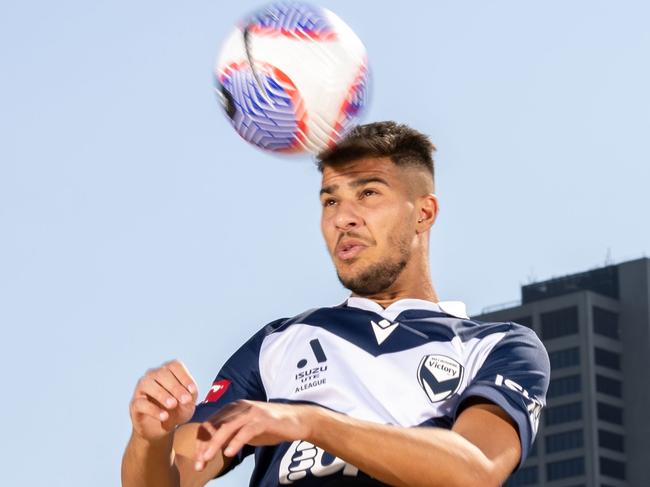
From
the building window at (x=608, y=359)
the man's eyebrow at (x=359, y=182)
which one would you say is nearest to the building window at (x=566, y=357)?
the building window at (x=608, y=359)

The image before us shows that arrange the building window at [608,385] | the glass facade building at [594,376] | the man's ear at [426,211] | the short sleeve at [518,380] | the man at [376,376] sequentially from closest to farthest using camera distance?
the man at [376,376] → the short sleeve at [518,380] → the man's ear at [426,211] → the glass facade building at [594,376] → the building window at [608,385]

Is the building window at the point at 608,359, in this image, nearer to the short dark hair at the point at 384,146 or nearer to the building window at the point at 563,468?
the building window at the point at 563,468

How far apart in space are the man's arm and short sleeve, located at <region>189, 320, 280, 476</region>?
1.17 metres

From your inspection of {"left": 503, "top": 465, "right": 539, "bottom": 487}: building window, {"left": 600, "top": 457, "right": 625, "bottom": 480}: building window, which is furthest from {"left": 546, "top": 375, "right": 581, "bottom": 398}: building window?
{"left": 503, "top": 465, "right": 539, "bottom": 487}: building window

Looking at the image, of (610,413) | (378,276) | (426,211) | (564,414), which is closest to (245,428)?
(378,276)

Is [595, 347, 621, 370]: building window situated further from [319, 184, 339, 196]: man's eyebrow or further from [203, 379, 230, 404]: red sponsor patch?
[203, 379, 230, 404]: red sponsor patch

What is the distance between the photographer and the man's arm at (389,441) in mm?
5137

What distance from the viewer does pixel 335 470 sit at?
21.8ft

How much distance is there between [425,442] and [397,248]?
5.69ft

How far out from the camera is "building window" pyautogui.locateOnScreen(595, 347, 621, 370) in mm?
145375

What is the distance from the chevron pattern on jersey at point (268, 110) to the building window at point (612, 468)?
468 ft

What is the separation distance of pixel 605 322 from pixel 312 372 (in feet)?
460

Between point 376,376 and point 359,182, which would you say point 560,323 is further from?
point 376,376

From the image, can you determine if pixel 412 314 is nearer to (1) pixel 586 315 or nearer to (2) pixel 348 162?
(2) pixel 348 162
